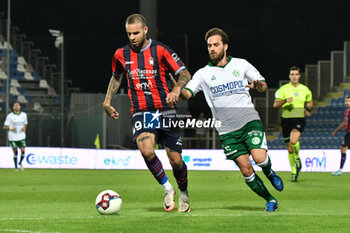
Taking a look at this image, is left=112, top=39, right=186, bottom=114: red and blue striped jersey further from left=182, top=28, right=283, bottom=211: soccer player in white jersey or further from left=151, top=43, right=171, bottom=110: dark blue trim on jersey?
left=182, top=28, right=283, bottom=211: soccer player in white jersey

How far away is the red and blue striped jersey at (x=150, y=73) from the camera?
9.02 meters

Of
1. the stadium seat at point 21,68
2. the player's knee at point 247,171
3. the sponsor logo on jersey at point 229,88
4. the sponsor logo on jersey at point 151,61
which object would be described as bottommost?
the player's knee at point 247,171

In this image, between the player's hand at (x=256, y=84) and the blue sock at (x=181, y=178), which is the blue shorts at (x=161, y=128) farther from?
the player's hand at (x=256, y=84)

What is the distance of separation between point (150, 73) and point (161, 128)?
67 cm

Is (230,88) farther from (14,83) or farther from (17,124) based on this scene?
(14,83)

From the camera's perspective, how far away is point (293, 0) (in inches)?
1570

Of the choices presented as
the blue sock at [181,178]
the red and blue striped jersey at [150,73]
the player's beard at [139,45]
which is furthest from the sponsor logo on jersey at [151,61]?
the blue sock at [181,178]

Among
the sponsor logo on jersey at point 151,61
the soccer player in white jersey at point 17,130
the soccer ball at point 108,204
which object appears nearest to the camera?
the soccer ball at point 108,204

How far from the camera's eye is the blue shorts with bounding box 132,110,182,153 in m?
9.02

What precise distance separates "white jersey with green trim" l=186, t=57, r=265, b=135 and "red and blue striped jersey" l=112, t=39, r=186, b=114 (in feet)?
1.06

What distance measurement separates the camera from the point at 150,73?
901 centimetres

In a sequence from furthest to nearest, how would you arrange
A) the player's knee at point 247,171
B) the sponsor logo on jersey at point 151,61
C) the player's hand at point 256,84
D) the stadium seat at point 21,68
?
the stadium seat at point 21,68, the sponsor logo on jersey at point 151,61, the player's knee at point 247,171, the player's hand at point 256,84

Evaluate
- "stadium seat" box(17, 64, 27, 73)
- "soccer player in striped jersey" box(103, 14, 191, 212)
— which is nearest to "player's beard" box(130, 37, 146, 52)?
"soccer player in striped jersey" box(103, 14, 191, 212)

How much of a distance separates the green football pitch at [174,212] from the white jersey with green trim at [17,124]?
666 centimetres
